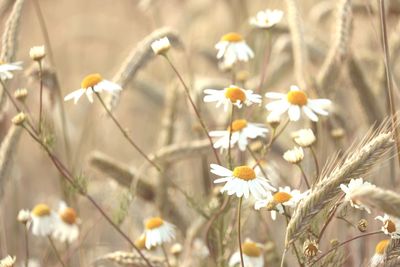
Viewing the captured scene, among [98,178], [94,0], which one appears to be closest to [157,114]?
[98,178]

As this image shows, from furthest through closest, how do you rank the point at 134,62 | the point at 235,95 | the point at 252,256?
1. the point at 134,62
2. the point at 252,256
3. the point at 235,95

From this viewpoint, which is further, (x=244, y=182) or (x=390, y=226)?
(x=244, y=182)

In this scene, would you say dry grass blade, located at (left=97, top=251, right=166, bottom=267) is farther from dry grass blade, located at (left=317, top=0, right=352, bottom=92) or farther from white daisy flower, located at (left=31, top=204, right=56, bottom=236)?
dry grass blade, located at (left=317, top=0, right=352, bottom=92)

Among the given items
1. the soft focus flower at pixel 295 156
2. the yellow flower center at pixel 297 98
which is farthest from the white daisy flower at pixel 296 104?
the soft focus flower at pixel 295 156

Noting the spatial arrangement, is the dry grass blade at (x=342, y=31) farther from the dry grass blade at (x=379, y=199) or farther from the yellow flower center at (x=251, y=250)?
the dry grass blade at (x=379, y=199)

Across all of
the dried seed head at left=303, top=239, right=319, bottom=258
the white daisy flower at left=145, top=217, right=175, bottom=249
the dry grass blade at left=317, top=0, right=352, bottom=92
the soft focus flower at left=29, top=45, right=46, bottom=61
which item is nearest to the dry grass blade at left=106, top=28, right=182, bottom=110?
the soft focus flower at left=29, top=45, right=46, bottom=61

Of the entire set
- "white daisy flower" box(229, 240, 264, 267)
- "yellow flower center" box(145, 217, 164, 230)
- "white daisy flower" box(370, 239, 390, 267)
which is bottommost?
"white daisy flower" box(229, 240, 264, 267)

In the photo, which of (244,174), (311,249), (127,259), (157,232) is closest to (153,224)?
(157,232)

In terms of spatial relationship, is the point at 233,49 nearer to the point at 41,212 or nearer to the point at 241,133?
the point at 241,133
